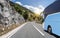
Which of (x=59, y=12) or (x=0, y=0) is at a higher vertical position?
(x=0, y=0)

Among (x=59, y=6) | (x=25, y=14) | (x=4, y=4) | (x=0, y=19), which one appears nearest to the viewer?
(x=59, y=6)

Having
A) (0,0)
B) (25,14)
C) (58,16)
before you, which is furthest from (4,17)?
(25,14)

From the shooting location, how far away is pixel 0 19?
1586 inches

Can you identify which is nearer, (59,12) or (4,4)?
(59,12)

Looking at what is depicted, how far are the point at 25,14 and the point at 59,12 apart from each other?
117764mm

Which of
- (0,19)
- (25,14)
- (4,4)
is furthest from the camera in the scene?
(25,14)

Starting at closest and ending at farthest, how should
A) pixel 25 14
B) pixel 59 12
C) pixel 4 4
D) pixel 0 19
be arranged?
pixel 59 12
pixel 0 19
pixel 4 4
pixel 25 14

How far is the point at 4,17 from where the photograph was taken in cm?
4306

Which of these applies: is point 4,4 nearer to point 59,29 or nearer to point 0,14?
point 0,14

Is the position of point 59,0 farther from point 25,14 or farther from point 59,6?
point 25,14

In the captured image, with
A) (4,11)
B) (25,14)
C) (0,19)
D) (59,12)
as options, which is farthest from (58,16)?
(25,14)

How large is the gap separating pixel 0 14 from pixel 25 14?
315 feet

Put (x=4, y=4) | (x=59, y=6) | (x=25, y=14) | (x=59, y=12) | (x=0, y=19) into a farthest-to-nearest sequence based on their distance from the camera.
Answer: (x=25, y=14), (x=4, y=4), (x=0, y=19), (x=59, y=12), (x=59, y=6)

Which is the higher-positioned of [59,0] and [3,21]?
[59,0]
